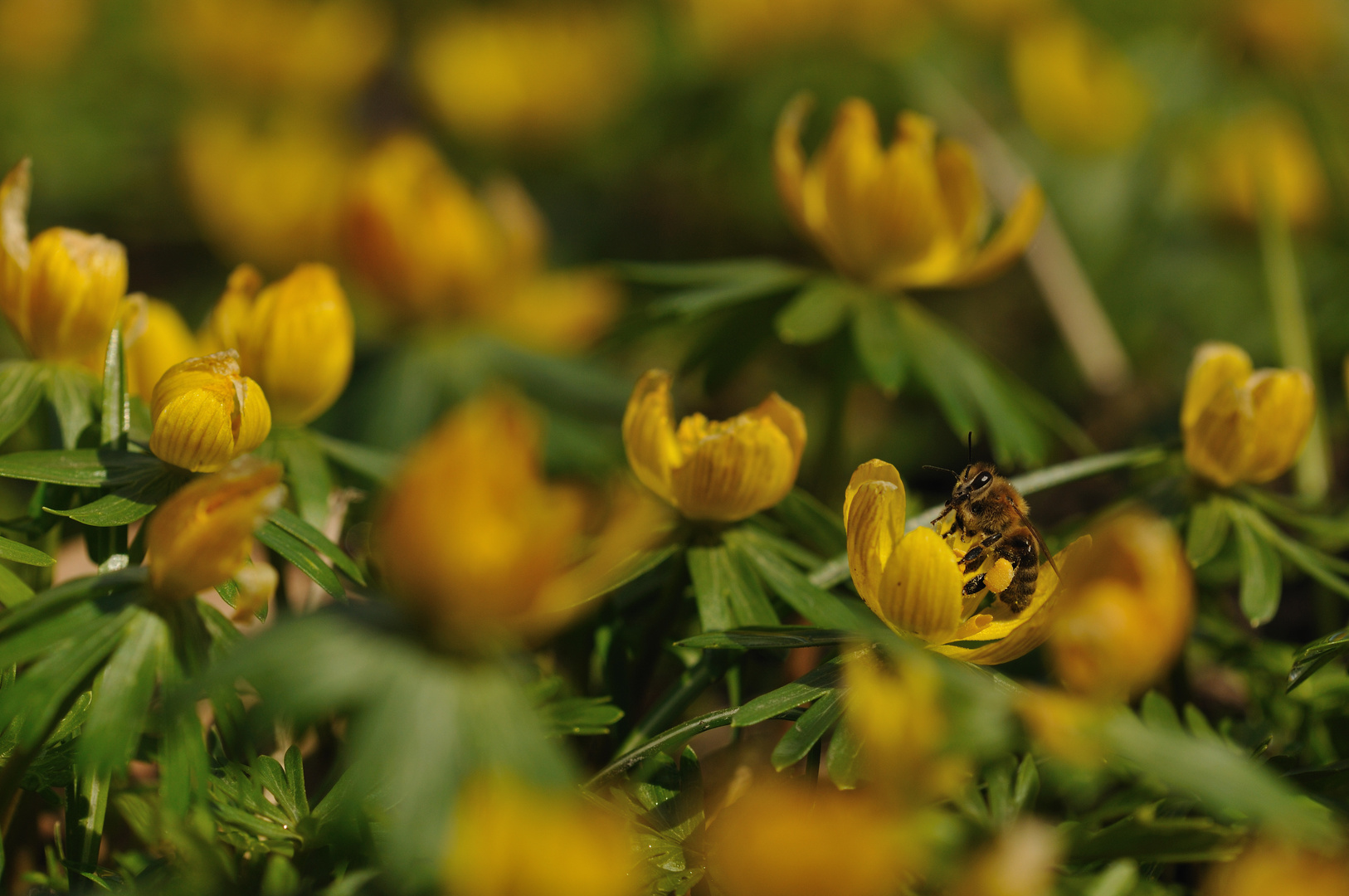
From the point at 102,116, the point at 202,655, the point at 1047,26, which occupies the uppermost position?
the point at 202,655

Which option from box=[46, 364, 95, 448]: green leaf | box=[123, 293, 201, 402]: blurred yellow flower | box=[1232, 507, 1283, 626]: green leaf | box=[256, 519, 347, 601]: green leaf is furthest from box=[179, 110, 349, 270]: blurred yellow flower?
box=[1232, 507, 1283, 626]: green leaf

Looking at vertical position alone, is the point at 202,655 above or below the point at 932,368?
above

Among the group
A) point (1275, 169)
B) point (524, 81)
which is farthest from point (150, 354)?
point (524, 81)

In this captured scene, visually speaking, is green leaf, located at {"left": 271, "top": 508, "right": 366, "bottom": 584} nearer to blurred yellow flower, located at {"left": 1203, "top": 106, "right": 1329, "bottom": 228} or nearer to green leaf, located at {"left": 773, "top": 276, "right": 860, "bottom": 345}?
green leaf, located at {"left": 773, "top": 276, "right": 860, "bottom": 345}

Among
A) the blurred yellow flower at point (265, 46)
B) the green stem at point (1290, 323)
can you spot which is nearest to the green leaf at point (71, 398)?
the green stem at point (1290, 323)

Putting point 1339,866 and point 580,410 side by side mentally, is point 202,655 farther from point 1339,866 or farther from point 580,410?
point 580,410

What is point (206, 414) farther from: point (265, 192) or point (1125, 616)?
point (265, 192)

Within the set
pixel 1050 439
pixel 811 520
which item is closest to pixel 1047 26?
pixel 1050 439
